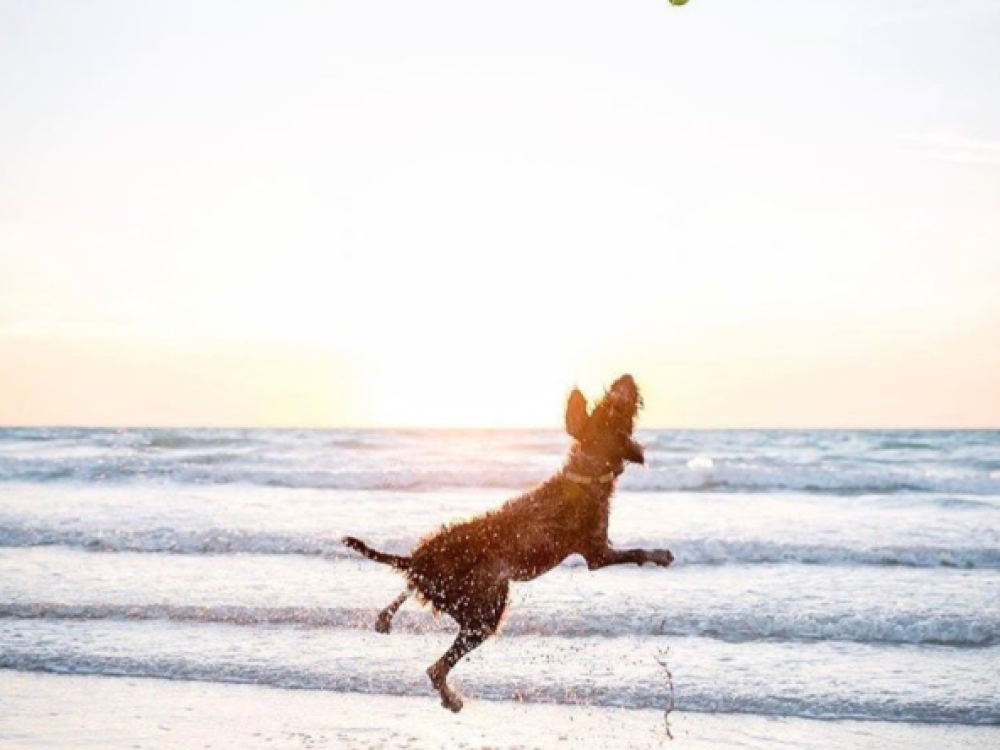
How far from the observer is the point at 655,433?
152ft

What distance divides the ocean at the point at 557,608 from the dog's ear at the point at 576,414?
1.59 feet

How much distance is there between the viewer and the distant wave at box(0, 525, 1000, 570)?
47.4ft

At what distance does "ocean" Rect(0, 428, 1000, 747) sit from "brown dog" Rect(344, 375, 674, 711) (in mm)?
316

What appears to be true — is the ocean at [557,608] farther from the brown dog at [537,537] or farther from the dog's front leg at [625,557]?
the dog's front leg at [625,557]

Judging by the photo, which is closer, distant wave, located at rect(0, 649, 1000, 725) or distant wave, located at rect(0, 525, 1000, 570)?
distant wave, located at rect(0, 649, 1000, 725)

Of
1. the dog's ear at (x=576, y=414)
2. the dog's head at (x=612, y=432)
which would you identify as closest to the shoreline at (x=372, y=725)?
the dog's head at (x=612, y=432)

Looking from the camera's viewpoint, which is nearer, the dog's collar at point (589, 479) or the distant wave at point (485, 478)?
the dog's collar at point (589, 479)

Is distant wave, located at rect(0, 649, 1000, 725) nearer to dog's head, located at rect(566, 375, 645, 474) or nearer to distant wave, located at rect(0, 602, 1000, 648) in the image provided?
distant wave, located at rect(0, 602, 1000, 648)

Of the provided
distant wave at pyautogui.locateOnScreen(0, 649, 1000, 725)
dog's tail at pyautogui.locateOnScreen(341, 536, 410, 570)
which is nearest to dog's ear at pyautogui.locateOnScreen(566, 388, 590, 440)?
dog's tail at pyautogui.locateOnScreen(341, 536, 410, 570)

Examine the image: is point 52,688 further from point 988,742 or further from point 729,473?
point 729,473

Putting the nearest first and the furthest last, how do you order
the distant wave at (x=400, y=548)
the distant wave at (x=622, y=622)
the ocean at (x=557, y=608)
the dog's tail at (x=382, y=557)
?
the dog's tail at (x=382, y=557), the ocean at (x=557, y=608), the distant wave at (x=622, y=622), the distant wave at (x=400, y=548)

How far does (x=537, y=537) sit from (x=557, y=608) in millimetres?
5586

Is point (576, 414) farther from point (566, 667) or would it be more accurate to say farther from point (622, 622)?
point (622, 622)

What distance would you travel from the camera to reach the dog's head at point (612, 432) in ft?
19.3
